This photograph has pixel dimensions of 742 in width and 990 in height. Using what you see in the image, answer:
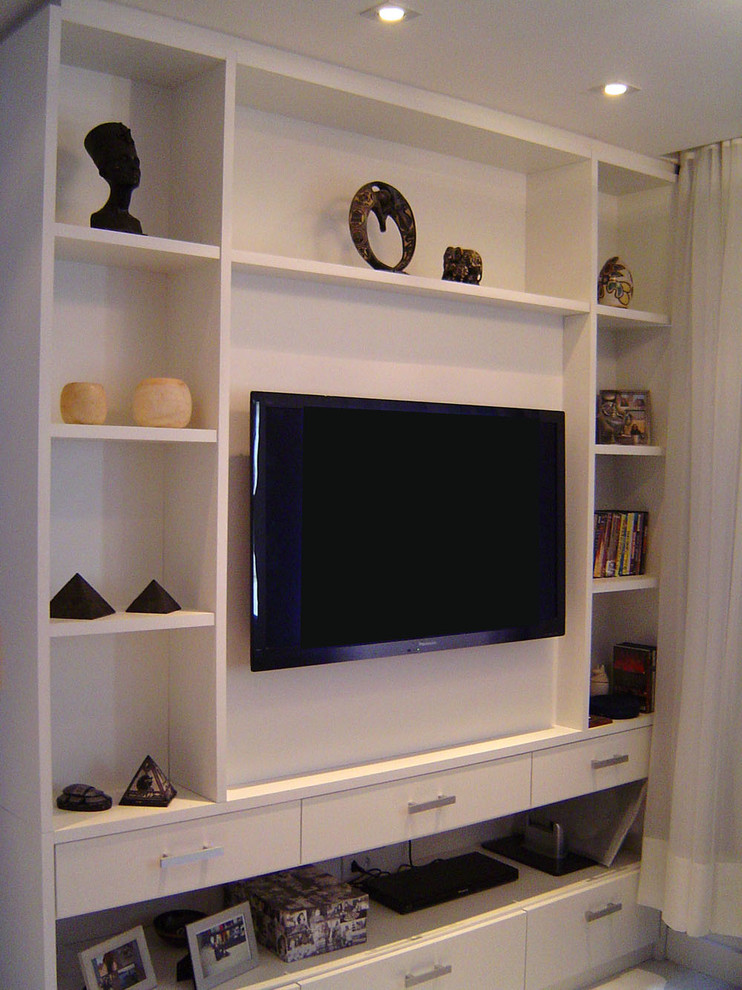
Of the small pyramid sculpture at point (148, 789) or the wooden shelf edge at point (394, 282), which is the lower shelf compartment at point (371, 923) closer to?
the small pyramid sculpture at point (148, 789)

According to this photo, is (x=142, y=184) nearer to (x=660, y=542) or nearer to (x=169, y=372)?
(x=169, y=372)

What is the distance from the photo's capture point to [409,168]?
2.96 metres

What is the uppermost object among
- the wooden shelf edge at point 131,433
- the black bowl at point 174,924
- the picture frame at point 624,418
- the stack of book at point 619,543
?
the picture frame at point 624,418

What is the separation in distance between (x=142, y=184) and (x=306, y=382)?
65 cm

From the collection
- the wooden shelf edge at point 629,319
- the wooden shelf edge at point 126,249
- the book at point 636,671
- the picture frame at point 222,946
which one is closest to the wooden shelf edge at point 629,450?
the wooden shelf edge at point 629,319

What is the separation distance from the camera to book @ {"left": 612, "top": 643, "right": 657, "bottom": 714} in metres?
3.36

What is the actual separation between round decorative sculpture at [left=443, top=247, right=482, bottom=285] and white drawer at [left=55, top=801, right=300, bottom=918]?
1530 millimetres

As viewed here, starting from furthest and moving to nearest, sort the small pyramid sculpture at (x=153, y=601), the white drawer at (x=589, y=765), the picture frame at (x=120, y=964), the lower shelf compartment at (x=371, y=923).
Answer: the white drawer at (x=589, y=765), the lower shelf compartment at (x=371, y=923), the small pyramid sculpture at (x=153, y=601), the picture frame at (x=120, y=964)

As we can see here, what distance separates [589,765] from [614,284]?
5.17 feet

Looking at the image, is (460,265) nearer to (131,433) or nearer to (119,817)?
(131,433)

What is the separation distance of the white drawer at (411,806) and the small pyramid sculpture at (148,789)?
0.38m

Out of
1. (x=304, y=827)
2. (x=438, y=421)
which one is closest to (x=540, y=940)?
(x=304, y=827)

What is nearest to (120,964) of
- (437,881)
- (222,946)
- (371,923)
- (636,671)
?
(222,946)

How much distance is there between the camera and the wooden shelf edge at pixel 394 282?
2.45 m
